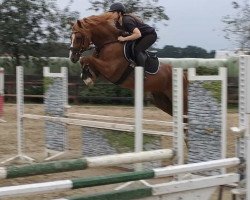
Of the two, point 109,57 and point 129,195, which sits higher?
point 109,57

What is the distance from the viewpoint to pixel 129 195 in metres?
3.08

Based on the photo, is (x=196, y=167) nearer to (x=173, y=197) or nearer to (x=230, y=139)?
(x=173, y=197)

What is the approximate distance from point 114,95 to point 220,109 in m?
13.8

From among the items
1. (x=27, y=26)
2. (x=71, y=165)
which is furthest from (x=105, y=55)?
(x=27, y=26)

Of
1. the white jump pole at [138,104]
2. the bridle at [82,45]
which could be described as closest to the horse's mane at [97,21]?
the bridle at [82,45]

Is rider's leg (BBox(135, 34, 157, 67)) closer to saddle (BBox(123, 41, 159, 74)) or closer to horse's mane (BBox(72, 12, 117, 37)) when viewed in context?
saddle (BBox(123, 41, 159, 74))

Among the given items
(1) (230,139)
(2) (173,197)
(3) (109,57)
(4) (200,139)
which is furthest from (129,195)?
(1) (230,139)

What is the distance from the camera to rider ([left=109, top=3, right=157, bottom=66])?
6.26m

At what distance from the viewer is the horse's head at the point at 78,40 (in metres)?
6.18

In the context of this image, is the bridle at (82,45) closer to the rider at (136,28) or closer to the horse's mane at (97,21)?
the horse's mane at (97,21)

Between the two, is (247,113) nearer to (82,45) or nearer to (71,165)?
(71,165)

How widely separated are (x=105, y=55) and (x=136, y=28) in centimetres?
48

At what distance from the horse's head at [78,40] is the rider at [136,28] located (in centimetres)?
40

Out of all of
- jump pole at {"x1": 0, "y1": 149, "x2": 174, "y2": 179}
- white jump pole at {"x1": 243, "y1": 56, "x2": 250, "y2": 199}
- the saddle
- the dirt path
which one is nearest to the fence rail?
the dirt path
